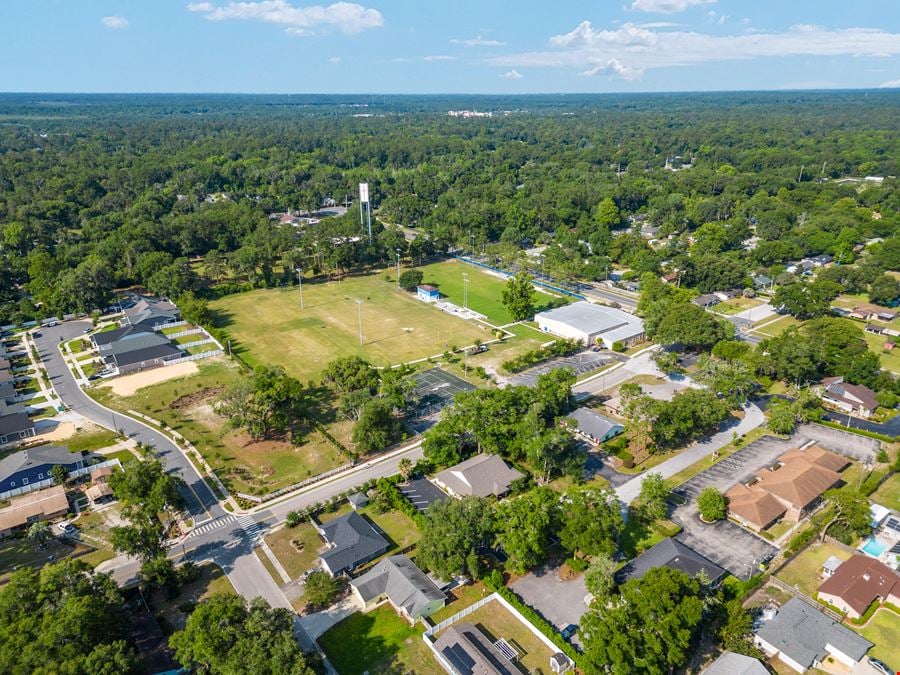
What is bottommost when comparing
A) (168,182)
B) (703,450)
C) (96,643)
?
(703,450)

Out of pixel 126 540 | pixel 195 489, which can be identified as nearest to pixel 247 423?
pixel 195 489

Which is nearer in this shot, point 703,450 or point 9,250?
point 703,450

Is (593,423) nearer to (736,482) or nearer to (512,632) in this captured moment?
(736,482)

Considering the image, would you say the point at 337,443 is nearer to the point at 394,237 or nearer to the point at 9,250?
the point at 394,237

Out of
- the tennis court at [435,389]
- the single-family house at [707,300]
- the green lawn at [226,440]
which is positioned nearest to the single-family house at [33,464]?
the green lawn at [226,440]

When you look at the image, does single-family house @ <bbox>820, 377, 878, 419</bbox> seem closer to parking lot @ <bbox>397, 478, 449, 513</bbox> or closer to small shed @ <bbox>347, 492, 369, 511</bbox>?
parking lot @ <bbox>397, 478, 449, 513</bbox>

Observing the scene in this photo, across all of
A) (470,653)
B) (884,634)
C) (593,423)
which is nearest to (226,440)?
(470,653)
